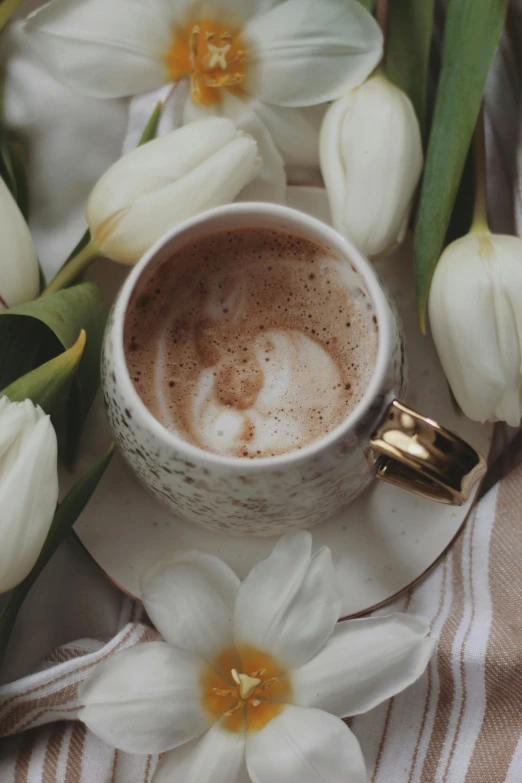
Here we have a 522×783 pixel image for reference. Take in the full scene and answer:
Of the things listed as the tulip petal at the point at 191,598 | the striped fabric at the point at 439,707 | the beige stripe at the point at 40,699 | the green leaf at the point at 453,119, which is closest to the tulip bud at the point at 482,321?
the green leaf at the point at 453,119

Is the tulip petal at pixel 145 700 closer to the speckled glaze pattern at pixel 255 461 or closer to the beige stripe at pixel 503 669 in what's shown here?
the speckled glaze pattern at pixel 255 461

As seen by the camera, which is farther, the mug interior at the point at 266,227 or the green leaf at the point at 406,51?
the green leaf at the point at 406,51

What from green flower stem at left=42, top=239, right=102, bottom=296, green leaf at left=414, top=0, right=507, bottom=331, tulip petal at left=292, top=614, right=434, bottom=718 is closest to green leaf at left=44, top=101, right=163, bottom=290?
green flower stem at left=42, top=239, right=102, bottom=296

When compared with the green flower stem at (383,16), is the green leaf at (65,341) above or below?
below

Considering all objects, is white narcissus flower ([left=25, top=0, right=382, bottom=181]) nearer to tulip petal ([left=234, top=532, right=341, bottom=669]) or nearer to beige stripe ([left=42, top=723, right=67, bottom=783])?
tulip petal ([left=234, top=532, right=341, bottom=669])

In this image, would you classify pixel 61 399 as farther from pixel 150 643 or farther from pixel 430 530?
pixel 430 530

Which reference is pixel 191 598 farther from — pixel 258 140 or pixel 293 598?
pixel 258 140
